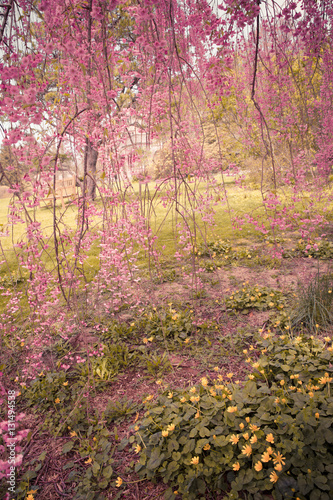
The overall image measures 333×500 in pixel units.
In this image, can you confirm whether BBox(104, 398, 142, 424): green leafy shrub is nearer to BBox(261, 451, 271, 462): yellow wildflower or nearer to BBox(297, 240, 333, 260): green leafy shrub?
BBox(261, 451, 271, 462): yellow wildflower

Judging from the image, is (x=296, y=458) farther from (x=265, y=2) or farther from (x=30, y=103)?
(x=265, y=2)

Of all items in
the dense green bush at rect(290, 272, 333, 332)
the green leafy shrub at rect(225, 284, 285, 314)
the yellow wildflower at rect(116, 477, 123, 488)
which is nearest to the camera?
the yellow wildflower at rect(116, 477, 123, 488)

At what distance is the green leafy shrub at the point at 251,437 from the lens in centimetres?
120

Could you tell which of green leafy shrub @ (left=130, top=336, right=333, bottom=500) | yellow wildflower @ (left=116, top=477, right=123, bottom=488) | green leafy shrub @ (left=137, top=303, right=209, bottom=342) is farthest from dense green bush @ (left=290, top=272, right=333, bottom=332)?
yellow wildflower @ (left=116, top=477, right=123, bottom=488)

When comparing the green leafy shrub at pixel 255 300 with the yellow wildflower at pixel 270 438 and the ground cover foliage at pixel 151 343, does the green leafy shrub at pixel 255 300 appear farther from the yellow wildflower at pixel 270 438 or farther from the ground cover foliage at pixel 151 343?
the yellow wildflower at pixel 270 438

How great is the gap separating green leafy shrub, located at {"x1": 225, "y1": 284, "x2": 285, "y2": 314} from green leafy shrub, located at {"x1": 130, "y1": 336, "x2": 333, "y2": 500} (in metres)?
A: 0.90

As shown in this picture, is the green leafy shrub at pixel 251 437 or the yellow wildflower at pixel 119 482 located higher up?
the green leafy shrub at pixel 251 437

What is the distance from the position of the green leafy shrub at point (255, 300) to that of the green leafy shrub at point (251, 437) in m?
0.90

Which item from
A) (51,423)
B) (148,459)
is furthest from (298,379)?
(51,423)

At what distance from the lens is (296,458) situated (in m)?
1.22

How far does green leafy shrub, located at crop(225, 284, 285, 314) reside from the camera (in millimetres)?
2686

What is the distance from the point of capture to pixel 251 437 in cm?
131

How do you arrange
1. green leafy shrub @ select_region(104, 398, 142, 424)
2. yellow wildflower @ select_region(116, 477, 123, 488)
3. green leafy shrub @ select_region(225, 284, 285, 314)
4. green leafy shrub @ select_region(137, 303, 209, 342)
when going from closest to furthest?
yellow wildflower @ select_region(116, 477, 123, 488), green leafy shrub @ select_region(104, 398, 142, 424), green leafy shrub @ select_region(137, 303, 209, 342), green leafy shrub @ select_region(225, 284, 285, 314)

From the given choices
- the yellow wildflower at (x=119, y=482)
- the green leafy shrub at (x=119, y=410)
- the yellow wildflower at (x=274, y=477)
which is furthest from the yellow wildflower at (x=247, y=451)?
the green leafy shrub at (x=119, y=410)
